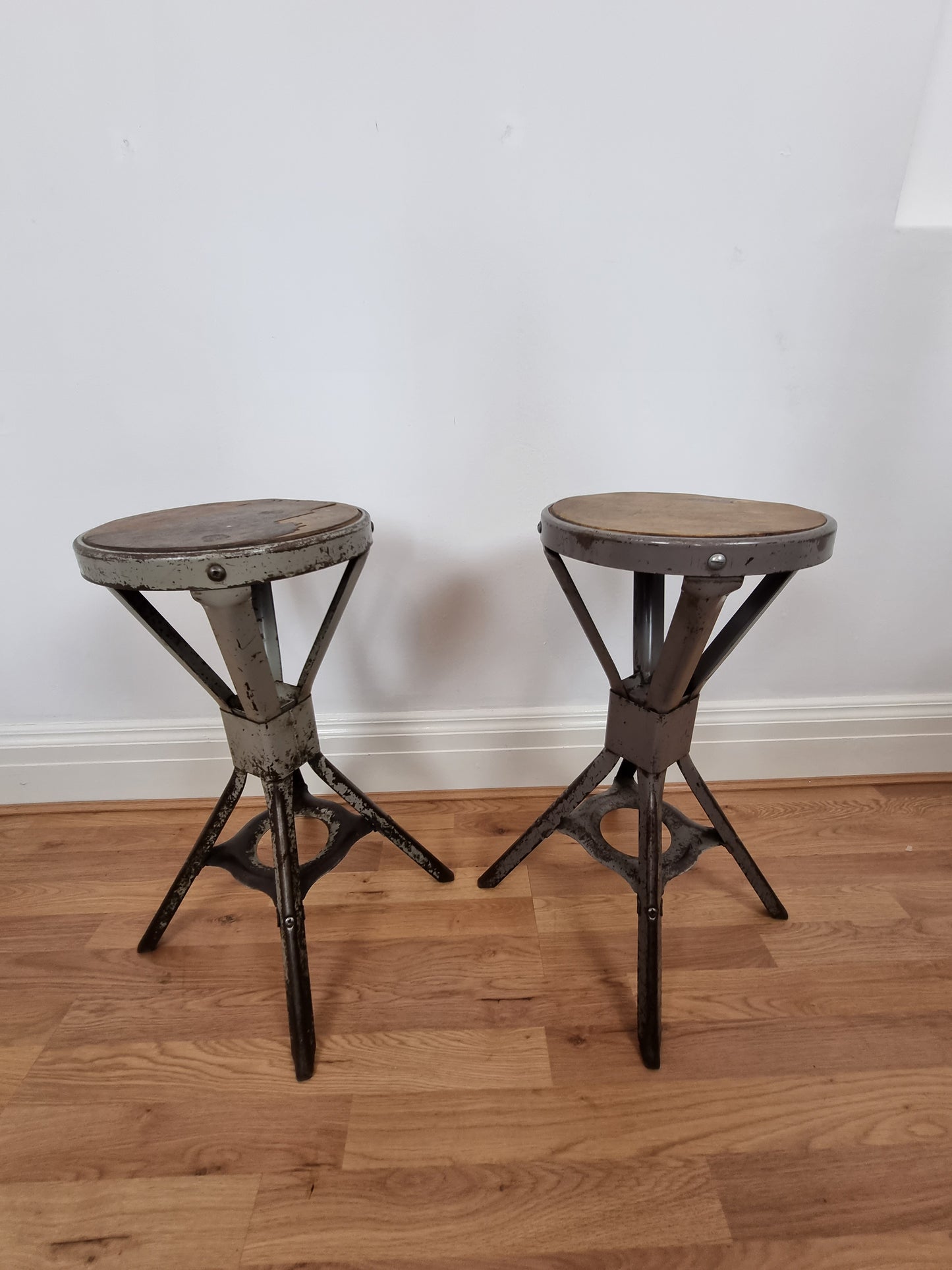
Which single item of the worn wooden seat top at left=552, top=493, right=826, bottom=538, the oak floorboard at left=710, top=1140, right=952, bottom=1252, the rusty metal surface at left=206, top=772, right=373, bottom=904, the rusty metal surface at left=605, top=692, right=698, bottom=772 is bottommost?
the oak floorboard at left=710, top=1140, right=952, bottom=1252

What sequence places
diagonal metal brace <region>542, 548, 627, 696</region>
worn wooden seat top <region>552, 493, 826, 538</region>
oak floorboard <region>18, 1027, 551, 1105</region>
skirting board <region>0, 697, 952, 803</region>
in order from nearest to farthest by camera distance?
worn wooden seat top <region>552, 493, 826, 538</region> → oak floorboard <region>18, 1027, 551, 1105</region> → diagonal metal brace <region>542, 548, 627, 696</region> → skirting board <region>0, 697, 952, 803</region>

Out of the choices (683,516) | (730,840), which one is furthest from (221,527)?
(730,840)

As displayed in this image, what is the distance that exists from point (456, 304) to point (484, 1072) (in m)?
1.42

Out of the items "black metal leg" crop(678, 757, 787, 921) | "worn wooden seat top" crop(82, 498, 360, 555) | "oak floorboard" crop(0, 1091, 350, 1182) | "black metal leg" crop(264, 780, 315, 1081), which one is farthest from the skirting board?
"oak floorboard" crop(0, 1091, 350, 1182)

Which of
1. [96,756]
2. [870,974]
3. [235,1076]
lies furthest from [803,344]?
[96,756]

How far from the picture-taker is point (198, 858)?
4.11ft

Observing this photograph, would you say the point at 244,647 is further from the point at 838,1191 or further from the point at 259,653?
the point at 838,1191

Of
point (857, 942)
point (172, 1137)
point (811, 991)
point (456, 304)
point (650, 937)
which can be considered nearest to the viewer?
point (172, 1137)

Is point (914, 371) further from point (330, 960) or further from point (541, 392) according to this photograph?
point (330, 960)

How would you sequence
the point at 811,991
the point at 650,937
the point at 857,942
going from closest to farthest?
the point at 650,937 → the point at 811,991 → the point at 857,942

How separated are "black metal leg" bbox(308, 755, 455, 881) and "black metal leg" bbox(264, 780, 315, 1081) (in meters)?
0.12

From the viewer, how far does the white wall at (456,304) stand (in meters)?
1.28

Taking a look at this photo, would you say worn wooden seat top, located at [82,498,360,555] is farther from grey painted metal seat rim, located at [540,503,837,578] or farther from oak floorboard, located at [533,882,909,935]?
oak floorboard, located at [533,882,909,935]

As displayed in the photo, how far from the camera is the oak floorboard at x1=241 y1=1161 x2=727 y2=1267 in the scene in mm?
836
